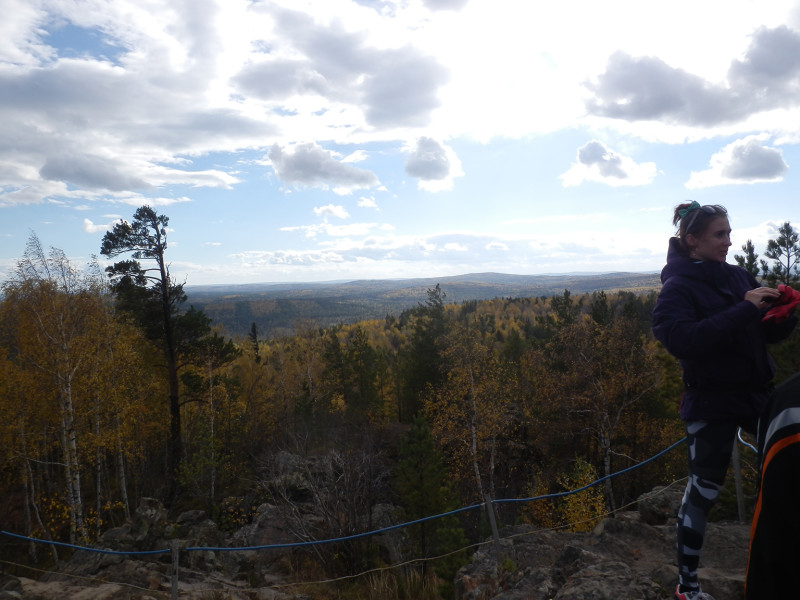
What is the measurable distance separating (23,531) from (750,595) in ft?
82.6

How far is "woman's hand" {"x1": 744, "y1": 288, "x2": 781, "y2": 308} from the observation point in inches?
89.3

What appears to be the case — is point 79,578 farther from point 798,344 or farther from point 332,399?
point 332,399

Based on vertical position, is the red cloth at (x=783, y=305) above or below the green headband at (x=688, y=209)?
below

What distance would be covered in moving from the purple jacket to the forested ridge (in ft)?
25.5

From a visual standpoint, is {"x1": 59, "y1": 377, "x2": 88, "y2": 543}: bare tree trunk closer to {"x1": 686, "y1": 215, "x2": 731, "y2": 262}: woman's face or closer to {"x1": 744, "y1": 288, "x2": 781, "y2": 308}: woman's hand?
{"x1": 686, "y1": 215, "x2": 731, "y2": 262}: woman's face

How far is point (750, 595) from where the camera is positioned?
1271mm

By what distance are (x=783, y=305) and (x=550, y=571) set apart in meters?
3.09

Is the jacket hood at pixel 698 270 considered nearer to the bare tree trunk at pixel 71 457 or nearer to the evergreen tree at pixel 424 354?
the bare tree trunk at pixel 71 457

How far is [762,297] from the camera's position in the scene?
7.48 feet

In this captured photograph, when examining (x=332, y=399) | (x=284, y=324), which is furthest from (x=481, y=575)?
(x=284, y=324)

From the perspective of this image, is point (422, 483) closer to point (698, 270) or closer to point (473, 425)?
point (473, 425)

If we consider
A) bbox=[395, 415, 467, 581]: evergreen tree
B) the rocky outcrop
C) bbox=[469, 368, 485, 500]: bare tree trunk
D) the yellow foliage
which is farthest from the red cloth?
bbox=[469, 368, 485, 500]: bare tree trunk

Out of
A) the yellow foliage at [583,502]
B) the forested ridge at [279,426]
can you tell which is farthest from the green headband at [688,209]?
the yellow foliage at [583,502]

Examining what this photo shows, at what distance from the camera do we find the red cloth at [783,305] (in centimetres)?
232
